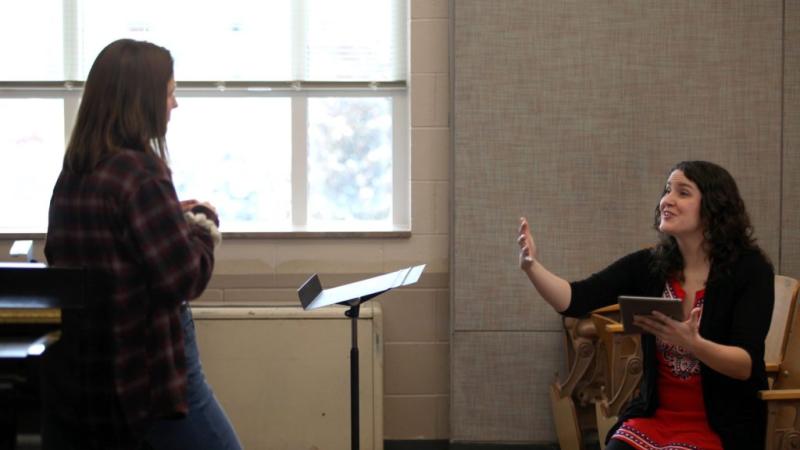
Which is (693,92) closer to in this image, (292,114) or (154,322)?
(292,114)

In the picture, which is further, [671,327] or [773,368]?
[773,368]

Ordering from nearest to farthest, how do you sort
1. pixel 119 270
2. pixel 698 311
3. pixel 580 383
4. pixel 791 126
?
pixel 119 270
pixel 698 311
pixel 580 383
pixel 791 126

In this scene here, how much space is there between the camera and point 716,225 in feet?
7.72

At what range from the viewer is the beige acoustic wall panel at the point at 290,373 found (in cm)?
340

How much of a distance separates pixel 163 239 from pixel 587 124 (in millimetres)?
2218

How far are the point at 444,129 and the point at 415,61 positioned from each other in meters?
0.30

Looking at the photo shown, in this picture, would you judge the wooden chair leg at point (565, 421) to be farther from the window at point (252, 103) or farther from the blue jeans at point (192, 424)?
the blue jeans at point (192, 424)

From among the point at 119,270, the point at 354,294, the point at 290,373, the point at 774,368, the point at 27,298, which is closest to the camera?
the point at 27,298

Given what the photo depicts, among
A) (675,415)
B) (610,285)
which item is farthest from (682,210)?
(675,415)

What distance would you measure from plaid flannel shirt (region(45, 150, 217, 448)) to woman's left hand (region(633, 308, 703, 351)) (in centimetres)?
105

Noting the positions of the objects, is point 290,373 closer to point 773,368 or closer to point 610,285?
point 610,285

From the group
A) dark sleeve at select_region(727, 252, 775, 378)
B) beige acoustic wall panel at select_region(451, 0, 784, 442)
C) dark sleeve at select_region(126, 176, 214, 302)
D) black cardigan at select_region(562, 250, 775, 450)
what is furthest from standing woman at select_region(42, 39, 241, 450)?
beige acoustic wall panel at select_region(451, 0, 784, 442)

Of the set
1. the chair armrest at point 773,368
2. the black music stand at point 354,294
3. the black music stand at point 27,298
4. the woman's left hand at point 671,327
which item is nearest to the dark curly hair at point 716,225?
the woman's left hand at point 671,327

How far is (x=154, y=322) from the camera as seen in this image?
1.73 metres
